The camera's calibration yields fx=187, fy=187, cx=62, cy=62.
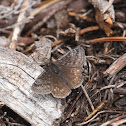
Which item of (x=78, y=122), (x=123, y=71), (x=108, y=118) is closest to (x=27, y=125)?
(x=78, y=122)

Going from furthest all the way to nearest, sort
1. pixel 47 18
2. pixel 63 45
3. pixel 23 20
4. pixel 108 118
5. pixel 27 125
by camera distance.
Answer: pixel 47 18, pixel 23 20, pixel 63 45, pixel 27 125, pixel 108 118

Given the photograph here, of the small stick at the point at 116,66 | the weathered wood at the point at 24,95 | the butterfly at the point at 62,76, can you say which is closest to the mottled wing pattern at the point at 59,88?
the butterfly at the point at 62,76

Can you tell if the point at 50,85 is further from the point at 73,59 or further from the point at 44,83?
the point at 73,59

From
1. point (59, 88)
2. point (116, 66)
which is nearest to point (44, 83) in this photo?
point (59, 88)

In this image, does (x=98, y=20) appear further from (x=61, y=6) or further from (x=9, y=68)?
(x=9, y=68)

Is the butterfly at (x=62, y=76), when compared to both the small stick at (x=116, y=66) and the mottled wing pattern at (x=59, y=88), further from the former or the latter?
the small stick at (x=116, y=66)

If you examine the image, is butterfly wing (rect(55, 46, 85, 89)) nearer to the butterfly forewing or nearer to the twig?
the butterfly forewing
